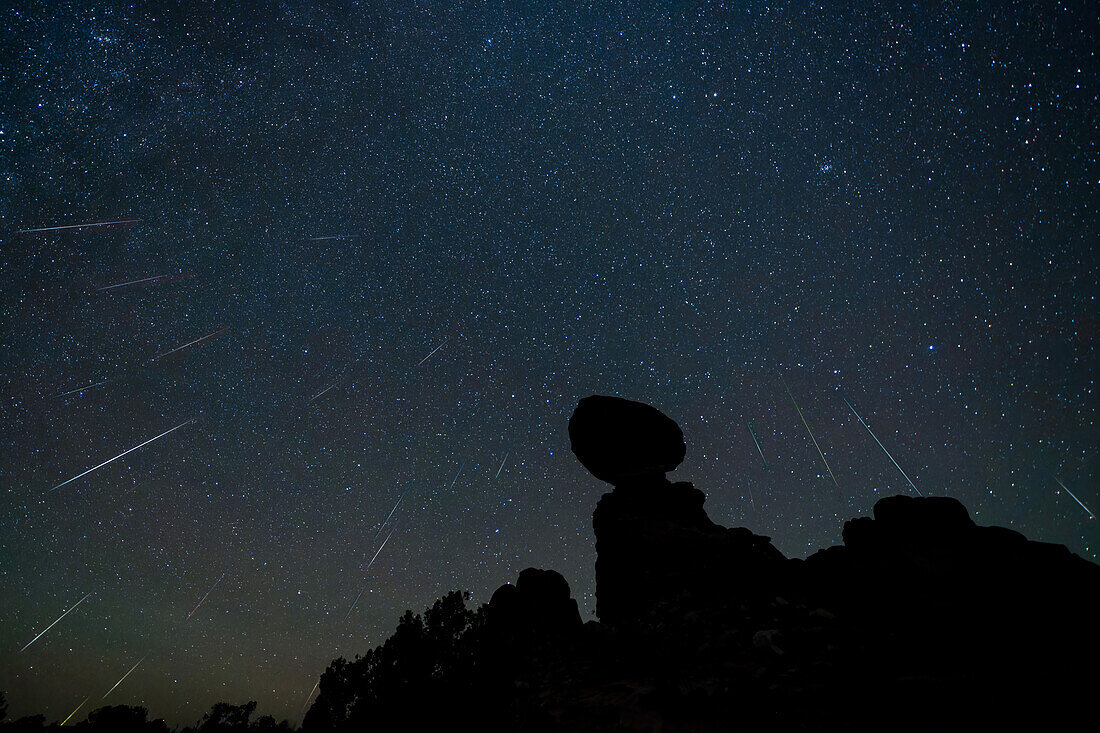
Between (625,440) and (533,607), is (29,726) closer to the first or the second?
(533,607)

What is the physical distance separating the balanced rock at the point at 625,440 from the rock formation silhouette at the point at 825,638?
141 inches

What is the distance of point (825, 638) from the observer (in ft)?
32.5

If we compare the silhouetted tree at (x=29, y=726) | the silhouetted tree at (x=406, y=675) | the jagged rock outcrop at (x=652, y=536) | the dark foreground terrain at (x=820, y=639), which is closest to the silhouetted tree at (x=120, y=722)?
the silhouetted tree at (x=29, y=726)

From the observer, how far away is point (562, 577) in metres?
26.8

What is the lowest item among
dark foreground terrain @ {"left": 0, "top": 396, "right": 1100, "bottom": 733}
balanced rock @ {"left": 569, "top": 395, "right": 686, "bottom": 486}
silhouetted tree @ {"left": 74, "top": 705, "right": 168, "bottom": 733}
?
dark foreground terrain @ {"left": 0, "top": 396, "right": 1100, "bottom": 733}

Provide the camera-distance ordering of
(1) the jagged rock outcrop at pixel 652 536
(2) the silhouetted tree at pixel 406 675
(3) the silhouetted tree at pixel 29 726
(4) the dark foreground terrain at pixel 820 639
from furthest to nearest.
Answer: (3) the silhouetted tree at pixel 29 726
(2) the silhouetted tree at pixel 406 675
(1) the jagged rock outcrop at pixel 652 536
(4) the dark foreground terrain at pixel 820 639

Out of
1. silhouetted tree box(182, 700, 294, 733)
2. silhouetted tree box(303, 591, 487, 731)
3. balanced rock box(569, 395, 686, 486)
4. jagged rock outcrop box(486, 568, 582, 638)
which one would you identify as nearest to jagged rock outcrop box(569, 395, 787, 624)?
balanced rock box(569, 395, 686, 486)

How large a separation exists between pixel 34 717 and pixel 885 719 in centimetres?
6083

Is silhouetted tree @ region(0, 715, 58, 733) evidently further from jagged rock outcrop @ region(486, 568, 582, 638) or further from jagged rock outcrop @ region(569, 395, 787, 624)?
jagged rock outcrop @ region(569, 395, 787, 624)

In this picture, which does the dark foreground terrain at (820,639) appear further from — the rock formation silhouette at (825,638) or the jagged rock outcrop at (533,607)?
the jagged rock outcrop at (533,607)

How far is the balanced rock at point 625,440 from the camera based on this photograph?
2423 cm

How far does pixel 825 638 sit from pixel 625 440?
48.5 feet

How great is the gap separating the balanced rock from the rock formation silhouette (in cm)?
358

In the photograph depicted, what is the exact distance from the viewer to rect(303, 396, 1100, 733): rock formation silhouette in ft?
23.3
